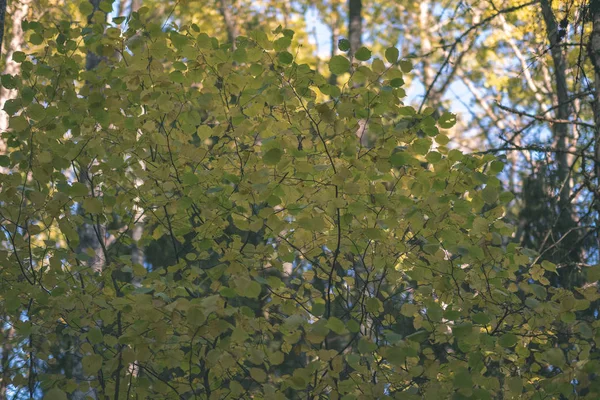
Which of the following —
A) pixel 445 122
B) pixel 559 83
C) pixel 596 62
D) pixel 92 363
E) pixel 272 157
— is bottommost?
pixel 92 363

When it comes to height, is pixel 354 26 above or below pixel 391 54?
above

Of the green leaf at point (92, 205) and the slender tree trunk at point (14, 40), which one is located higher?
the slender tree trunk at point (14, 40)

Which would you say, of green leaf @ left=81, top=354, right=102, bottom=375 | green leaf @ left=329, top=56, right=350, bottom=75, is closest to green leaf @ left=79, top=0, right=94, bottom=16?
green leaf @ left=329, top=56, right=350, bottom=75

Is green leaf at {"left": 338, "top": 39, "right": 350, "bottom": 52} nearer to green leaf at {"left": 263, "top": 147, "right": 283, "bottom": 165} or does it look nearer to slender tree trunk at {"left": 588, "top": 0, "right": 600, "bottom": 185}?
green leaf at {"left": 263, "top": 147, "right": 283, "bottom": 165}

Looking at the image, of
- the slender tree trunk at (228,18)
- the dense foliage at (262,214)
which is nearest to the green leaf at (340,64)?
the dense foliage at (262,214)

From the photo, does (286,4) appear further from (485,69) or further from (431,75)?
(485,69)

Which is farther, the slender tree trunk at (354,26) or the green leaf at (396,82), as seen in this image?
the slender tree trunk at (354,26)

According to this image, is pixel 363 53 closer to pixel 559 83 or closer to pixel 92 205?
pixel 92 205

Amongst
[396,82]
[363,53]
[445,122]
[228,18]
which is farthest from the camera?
[228,18]

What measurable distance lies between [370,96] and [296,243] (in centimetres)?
75

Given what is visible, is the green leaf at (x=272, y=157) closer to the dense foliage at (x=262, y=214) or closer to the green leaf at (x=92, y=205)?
the dense foliage at (x=262, y=214)

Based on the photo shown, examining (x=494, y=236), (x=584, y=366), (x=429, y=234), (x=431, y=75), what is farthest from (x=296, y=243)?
(x=431, y=75)

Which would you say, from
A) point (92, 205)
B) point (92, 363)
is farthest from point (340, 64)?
point (92, 363)

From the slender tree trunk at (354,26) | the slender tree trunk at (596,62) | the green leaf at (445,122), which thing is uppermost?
the slender tree trunk at (354,26)
